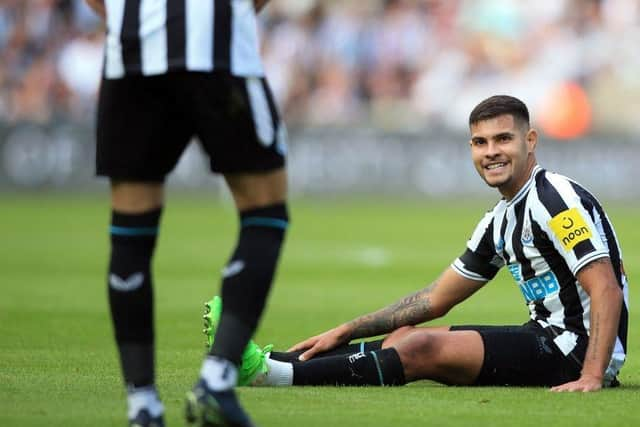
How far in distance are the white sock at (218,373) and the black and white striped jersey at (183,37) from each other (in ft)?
3.10

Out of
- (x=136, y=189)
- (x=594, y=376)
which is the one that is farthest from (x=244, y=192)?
(x=594, y=376)

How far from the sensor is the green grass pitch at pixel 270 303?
5.30 meters

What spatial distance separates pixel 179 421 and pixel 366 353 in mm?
1376

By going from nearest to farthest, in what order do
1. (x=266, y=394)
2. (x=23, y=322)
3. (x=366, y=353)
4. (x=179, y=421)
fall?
(x=179, y=421)
(x=266, y=394)
(x=366, y=353)
(x=23, y=322)

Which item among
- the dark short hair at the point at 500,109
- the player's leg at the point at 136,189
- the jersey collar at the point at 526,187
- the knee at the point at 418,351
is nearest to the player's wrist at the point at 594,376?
the knee at the point at 418,351

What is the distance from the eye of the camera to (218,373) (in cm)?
448

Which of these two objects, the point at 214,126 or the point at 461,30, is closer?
the point at 214,126

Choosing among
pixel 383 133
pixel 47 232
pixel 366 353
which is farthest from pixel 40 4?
pixel 366 353

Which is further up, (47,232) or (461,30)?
(461,30)

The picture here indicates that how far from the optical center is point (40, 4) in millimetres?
25266

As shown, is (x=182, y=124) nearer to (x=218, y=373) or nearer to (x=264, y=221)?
(x=264, y=221)

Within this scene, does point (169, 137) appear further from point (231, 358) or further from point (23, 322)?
point (23, 322)

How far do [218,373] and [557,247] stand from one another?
1.96 m

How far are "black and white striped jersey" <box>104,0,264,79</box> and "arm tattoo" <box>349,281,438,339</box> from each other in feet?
7.22
